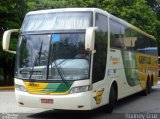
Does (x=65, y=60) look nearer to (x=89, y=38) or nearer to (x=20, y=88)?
(x=89, y=38)

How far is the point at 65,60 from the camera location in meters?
10.5

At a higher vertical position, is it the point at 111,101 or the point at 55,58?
the point at 55,58

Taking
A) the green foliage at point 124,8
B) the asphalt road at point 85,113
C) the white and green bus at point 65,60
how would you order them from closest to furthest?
the white and green bus at point 65,60
the asphalt road at point 85,113
the green foliage at point 124,8

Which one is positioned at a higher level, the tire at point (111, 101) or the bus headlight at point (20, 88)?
the bus headlight at point (20, 88)

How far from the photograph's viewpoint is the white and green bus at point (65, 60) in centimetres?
1027

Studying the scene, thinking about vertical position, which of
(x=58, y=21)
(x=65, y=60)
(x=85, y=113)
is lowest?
(x=85, y=113)

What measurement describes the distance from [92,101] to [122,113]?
2.25 m

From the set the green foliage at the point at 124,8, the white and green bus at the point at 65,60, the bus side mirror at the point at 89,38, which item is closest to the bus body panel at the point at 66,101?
the white and green bus at the point at 65,60

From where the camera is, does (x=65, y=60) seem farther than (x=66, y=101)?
Yes

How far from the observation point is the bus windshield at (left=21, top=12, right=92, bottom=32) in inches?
429

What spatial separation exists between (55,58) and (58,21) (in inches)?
46.7

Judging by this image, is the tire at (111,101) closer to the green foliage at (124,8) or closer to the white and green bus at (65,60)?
the white and green bus at (65,60)

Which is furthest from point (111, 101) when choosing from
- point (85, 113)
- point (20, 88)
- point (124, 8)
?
point (124, 8)

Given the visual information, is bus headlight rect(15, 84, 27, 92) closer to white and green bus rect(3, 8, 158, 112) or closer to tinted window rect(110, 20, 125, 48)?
white and green bus rect(3, 8, 158, 112)
